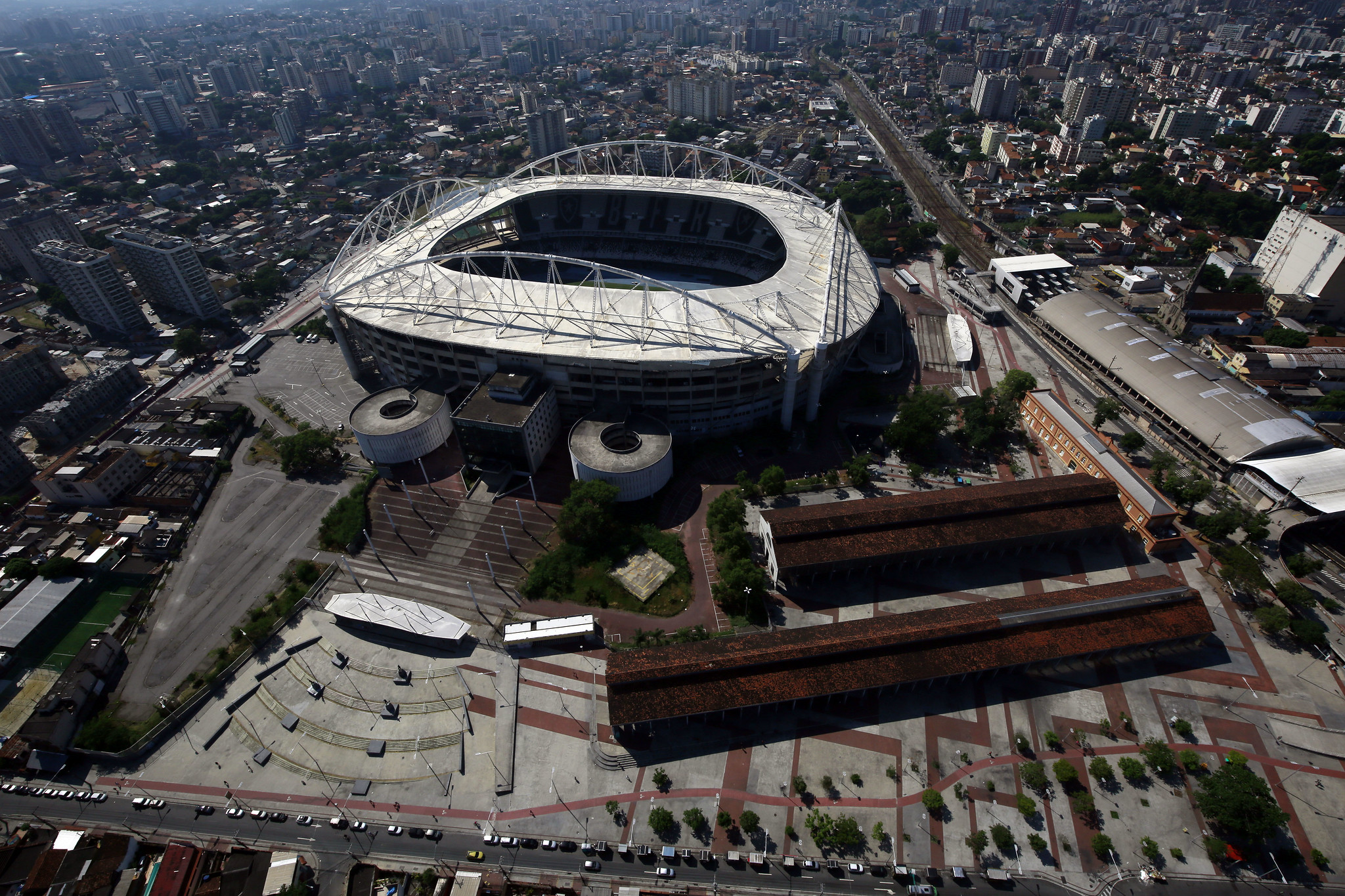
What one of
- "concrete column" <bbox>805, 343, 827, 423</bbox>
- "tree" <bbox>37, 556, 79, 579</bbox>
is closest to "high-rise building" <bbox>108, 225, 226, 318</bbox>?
"tree" <bbox>37, 556, 79, 579</bbox>

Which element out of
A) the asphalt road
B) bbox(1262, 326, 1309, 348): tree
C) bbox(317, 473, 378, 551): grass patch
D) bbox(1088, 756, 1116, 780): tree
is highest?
bbox(1262, 326, 1309, 348): tree

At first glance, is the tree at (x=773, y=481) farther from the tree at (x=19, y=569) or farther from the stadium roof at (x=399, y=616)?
the tree at (x=19, y=569)

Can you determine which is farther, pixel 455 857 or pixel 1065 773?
pixel 1065 773

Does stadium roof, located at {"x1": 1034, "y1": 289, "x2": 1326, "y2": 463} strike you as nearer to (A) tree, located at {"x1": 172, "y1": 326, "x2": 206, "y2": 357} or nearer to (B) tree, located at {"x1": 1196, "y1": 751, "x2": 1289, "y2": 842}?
(B) tree, located at {"x1": 1196, "y1": 751, "x2": 1289, "y2": 842}

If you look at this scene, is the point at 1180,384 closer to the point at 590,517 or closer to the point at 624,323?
the point at 624,323

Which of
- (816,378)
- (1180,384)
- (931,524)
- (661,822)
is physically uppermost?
(816,378)

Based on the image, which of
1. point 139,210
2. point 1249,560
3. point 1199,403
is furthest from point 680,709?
point 139,210

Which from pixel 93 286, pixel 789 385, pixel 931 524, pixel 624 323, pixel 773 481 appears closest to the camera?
pixel 931 524

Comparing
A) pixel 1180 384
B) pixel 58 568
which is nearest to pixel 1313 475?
pixel 1180 384

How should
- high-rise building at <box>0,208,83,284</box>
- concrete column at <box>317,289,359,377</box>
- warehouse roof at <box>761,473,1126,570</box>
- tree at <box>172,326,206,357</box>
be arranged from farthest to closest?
1. high-rise building at <box>0,208,83,284</box>
2. tree at <box>172,326,206,357</box>
3. concrete column at <box>317,289,359,377</box>
4. warehouse roof at <box>761,473,1126,570</box>
